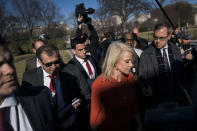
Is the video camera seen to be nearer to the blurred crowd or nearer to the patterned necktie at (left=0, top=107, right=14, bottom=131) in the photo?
the blurred crowd

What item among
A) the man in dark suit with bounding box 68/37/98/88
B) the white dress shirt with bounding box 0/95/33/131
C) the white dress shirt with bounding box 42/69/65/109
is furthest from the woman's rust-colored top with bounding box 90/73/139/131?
the man in dark suit with bounding box 68/37/98/88

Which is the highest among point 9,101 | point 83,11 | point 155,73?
point 83,11

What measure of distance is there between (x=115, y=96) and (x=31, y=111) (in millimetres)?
909

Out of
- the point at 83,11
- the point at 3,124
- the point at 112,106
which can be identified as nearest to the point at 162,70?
the point at 112,106

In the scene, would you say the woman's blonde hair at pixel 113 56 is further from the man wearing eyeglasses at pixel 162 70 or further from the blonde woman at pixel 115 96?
the man wearing eyeglasses at pixel 162 70

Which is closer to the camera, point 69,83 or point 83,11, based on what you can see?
point 69,83

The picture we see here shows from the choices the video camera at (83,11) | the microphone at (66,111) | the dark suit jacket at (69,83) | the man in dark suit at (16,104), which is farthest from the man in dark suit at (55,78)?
the video camera at (83,11)

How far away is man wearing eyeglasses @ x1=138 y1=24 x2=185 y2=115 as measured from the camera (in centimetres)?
304

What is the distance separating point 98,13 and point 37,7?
33.8ft

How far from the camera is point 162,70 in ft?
10.0

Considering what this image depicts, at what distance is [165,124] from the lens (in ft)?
2.75

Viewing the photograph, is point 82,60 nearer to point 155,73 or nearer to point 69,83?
point 69,83

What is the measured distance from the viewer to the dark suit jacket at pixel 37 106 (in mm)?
1412

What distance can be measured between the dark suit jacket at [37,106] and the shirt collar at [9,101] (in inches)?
1.7
